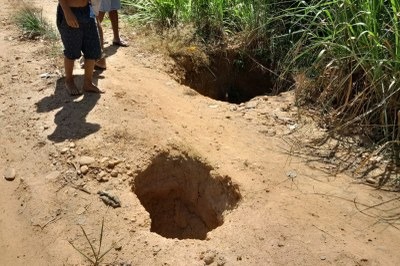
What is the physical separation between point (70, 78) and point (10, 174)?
3.11 ft

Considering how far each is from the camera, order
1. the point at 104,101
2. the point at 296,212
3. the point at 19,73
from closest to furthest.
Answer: the point at 296,212, the point at 104,101, the point at 19,73

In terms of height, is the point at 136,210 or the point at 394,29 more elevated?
the point at 394,29

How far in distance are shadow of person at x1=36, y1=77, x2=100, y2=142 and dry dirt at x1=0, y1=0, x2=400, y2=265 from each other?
11 millimetres

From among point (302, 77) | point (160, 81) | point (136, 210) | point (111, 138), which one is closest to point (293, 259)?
point (136, 210)

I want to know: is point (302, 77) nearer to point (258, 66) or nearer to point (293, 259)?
point (258, 66)

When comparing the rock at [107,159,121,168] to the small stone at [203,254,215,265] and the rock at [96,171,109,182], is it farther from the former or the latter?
the small stone at [203,254,215,265]

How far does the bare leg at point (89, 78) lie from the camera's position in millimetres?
3467

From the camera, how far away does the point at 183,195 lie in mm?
3146

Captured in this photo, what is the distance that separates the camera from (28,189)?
2.80 m

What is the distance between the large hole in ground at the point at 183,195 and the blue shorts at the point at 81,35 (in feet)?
3.36

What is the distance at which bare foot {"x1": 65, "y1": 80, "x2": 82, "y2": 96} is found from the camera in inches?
138

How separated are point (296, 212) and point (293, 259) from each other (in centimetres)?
34

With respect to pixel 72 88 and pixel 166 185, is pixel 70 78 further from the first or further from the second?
pixel 166 185

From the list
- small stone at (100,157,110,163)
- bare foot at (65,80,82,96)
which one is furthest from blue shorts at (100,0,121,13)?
small stone at (100,157,110,163)
